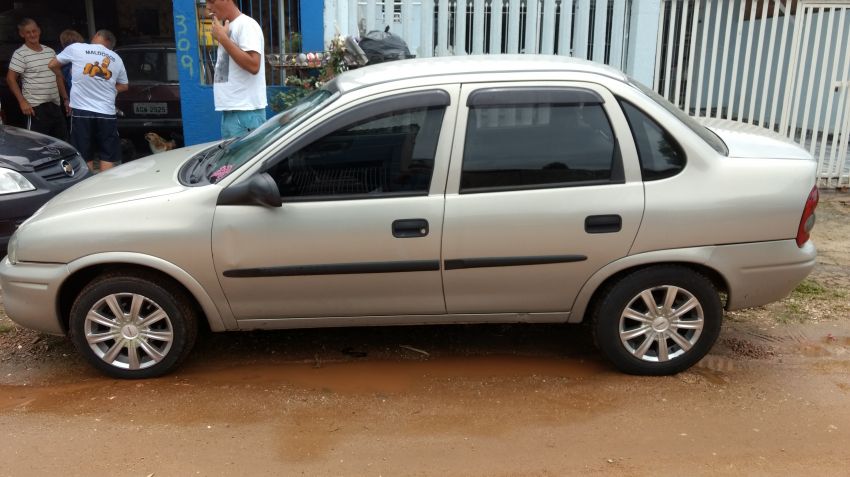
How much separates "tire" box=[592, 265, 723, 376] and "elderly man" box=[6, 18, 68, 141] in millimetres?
7130

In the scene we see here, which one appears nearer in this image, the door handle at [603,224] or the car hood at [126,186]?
the door handle at [603,224]

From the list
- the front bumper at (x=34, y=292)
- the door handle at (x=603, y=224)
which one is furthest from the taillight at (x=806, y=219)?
the front bumper at (x=34, y=292)

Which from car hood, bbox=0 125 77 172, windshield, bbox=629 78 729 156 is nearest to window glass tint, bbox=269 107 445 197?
windshield, bbox=629 78 729 156

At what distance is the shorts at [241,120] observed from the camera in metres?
6.29

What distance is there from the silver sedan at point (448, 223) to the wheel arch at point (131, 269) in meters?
0.01

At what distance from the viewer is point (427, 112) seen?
12.8 ft

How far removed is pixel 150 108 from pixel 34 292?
20.6 feet

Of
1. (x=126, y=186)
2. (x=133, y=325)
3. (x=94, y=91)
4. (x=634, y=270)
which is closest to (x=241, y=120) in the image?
(x=126, y=186)

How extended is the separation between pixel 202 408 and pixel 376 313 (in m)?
1.03

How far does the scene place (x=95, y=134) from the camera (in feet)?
26.0

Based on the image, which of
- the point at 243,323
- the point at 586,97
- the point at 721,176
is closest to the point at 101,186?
the point at 243,323

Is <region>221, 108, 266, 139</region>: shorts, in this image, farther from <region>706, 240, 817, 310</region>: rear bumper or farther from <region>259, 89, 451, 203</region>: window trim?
<region>706, 240, 817, 310</region>: rear bumper

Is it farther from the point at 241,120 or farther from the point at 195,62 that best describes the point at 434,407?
the point at 195,62

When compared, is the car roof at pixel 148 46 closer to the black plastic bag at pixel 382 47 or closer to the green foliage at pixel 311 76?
the green foliage at pixel 311 76
